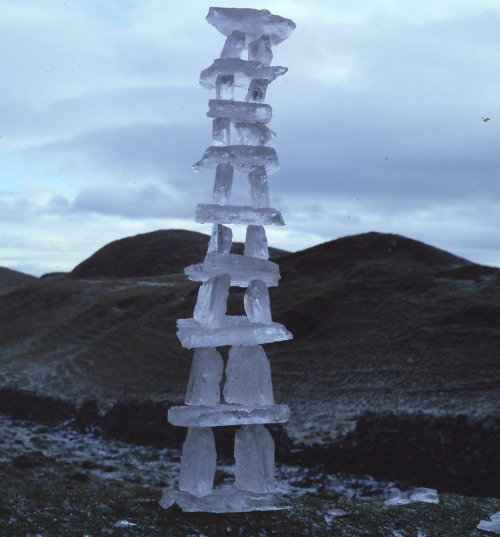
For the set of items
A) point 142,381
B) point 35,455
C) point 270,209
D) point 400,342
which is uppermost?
point 270,209

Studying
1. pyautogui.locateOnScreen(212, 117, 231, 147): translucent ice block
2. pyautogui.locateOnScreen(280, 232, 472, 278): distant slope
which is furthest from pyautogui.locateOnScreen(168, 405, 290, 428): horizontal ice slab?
pyautogui.locateOnScreen(280, 232, 472, 278): distant slope

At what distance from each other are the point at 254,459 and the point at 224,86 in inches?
227

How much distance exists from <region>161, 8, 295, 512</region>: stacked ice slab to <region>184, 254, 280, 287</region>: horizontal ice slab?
15 millimetres

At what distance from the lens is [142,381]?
2845 cm

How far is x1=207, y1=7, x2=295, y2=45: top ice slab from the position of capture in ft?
34.0

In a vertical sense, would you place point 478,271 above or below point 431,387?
above

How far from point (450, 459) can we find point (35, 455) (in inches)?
485

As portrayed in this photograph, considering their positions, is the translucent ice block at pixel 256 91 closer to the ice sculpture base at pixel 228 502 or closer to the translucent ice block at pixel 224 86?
the translucent ice block at pixel 224 86

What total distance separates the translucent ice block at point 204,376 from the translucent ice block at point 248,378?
0.26 m

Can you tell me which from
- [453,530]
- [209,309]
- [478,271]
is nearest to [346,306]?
[478,271]

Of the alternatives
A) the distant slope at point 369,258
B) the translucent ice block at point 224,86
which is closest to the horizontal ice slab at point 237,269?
the translucent ice block at point 224,86

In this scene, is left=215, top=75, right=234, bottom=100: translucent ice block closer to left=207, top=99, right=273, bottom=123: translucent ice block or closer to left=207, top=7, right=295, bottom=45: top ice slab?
left=207, top=99, right=273, bottom=123: translucent ice block

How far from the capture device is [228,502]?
9789mm

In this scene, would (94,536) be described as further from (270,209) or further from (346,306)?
(346,306)
